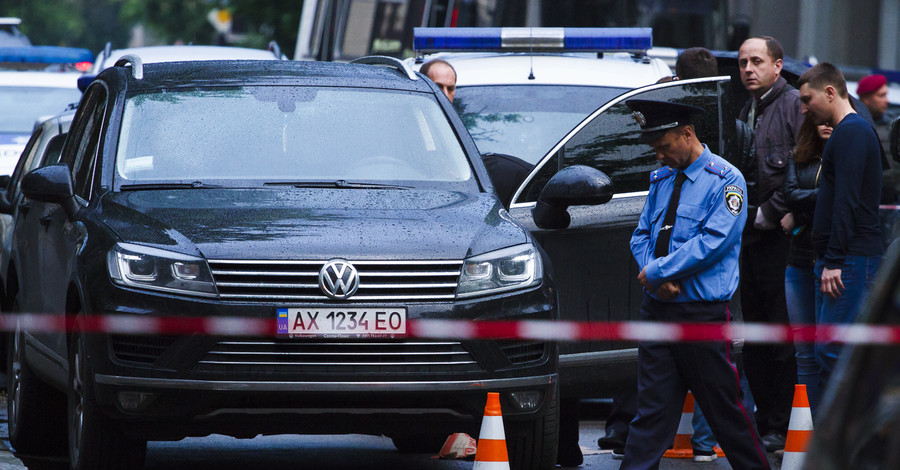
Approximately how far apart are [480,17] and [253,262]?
9120 millimetres

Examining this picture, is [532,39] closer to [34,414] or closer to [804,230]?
[804,230]

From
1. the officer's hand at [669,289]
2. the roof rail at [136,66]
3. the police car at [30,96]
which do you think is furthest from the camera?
the police car at [30,96]

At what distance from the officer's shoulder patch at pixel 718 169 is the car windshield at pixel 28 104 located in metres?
9.41

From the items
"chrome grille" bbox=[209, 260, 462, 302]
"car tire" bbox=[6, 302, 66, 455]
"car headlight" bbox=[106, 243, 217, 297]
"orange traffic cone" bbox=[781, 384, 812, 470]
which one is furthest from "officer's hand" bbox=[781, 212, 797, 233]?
"car tire" bbox=[6, 302, 66, 455]

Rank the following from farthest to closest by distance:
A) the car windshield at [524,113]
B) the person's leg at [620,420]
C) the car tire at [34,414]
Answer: the car windshield at [524,113], the person's leg at [620,420], the car tire at [34,414]

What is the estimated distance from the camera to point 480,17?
14586 millimetres

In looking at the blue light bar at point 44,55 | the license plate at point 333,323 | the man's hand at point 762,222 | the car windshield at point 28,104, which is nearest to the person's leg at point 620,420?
the man's hand at point 762,222

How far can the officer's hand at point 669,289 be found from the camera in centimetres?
620

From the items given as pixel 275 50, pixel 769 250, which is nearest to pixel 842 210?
pixel 769 250

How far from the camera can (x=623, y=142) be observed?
7.65 m

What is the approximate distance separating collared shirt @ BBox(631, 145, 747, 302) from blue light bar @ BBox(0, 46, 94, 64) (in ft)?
34.7

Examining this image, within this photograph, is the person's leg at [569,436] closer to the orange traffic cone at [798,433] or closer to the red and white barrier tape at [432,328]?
the red and white barrier tape at [432,328]

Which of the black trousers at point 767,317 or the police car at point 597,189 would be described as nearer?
the police car at point 597,189

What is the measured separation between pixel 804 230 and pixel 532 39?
2626 millimetres
